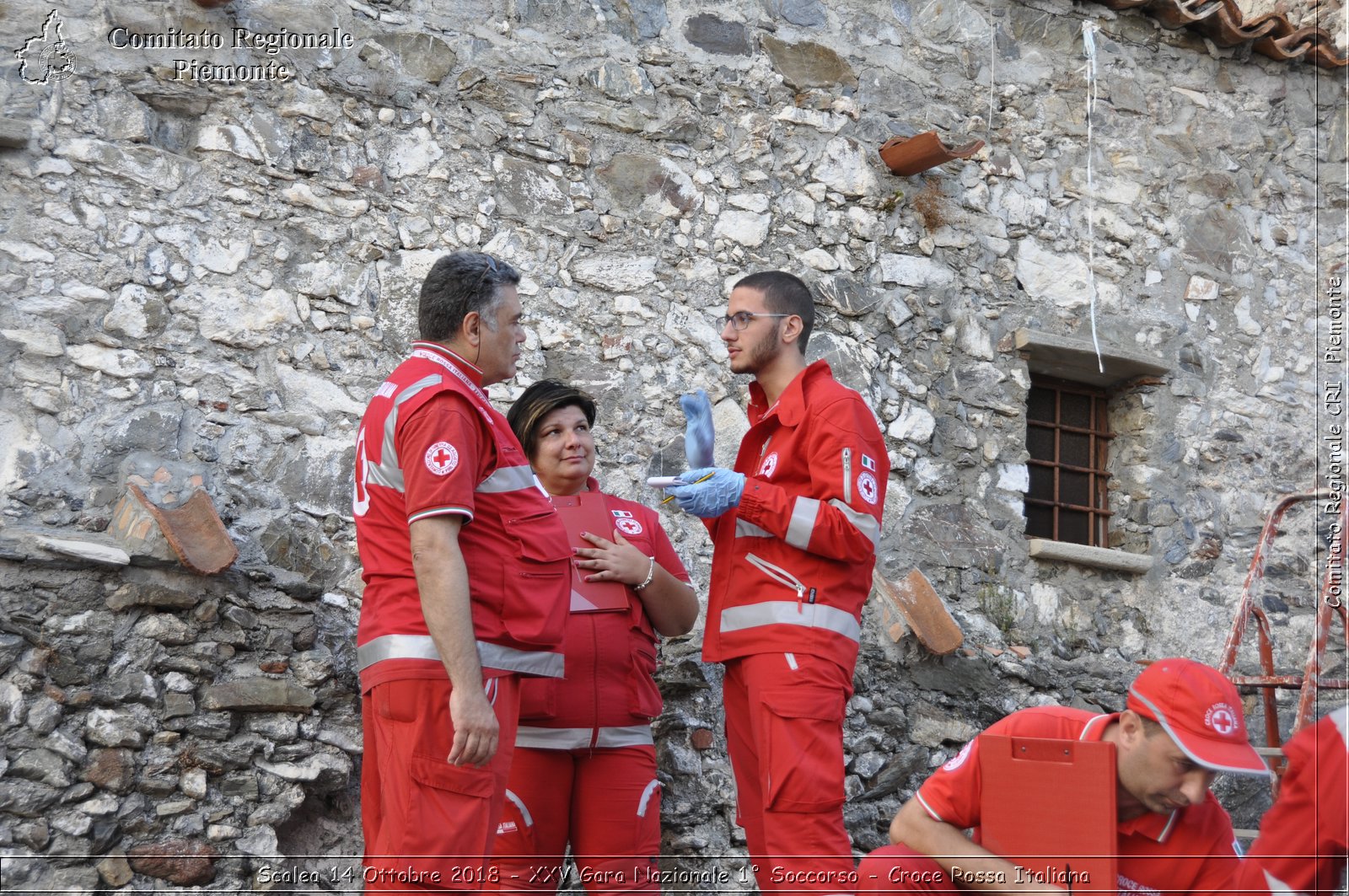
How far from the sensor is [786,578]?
Result: 323 centimetres

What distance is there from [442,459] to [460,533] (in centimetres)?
18

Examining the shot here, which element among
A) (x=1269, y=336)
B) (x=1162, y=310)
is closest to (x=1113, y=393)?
(x=1162, y=310)

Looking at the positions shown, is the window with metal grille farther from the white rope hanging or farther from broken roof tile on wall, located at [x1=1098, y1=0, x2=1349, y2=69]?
broken roof tile on wall, located at [x1=1098, y1=0, x2=1349, y2=69]

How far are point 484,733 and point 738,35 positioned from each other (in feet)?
10.8

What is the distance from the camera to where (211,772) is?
3275 millimetres

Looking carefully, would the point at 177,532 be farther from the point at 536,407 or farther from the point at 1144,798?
the point at 1144,798

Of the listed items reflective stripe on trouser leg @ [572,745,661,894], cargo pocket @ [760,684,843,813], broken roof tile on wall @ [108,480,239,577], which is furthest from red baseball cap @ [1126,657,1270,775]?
broken roof tile on wall @ [108,480,239,577]

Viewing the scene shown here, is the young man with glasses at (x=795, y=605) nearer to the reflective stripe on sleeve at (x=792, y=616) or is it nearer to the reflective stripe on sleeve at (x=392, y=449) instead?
the reflective stripe on sleeve at (x=792, y=616)

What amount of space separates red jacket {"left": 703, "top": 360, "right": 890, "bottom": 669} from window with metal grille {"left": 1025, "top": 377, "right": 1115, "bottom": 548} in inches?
82.4

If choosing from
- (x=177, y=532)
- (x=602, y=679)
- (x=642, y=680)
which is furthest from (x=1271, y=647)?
(x=177, y=532)

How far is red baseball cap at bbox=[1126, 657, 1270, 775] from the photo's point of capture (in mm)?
2311

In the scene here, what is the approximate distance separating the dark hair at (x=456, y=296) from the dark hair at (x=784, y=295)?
906mm

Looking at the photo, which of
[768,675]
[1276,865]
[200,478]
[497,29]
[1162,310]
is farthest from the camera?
[1162,310]

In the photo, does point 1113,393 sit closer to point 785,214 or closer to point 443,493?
point 785,214
